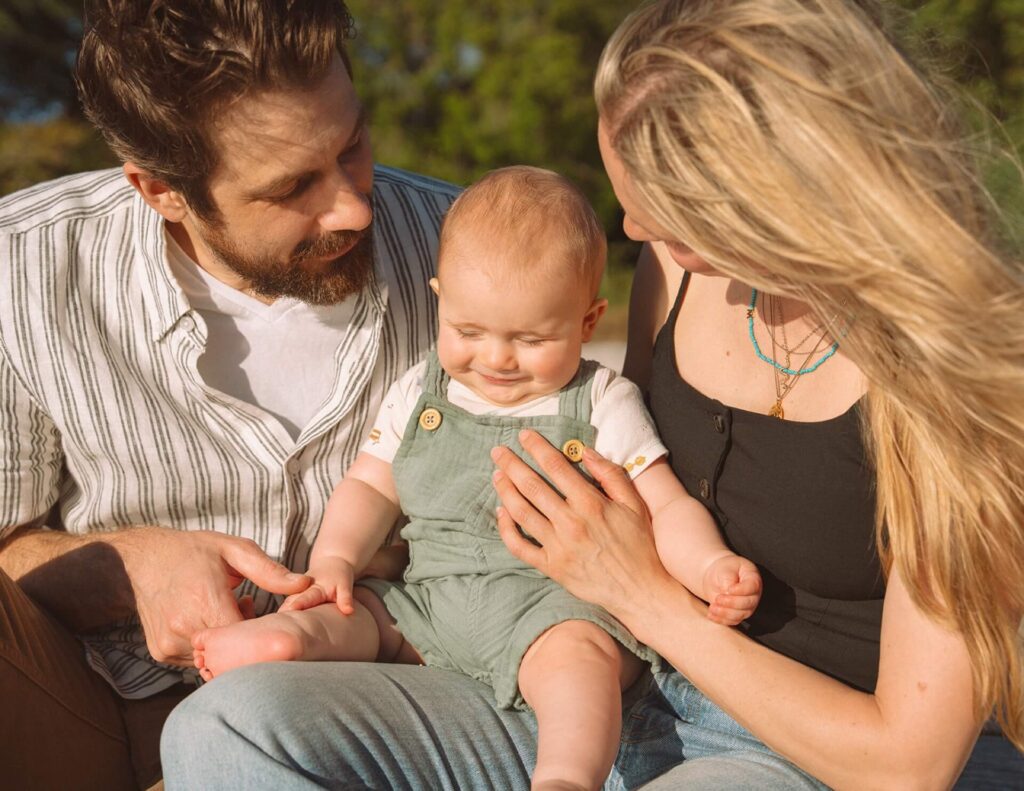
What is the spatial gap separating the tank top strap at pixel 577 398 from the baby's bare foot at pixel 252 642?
677 millimetres

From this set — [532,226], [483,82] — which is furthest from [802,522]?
[483,82]

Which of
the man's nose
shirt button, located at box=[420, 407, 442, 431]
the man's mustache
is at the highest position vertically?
the man's nose

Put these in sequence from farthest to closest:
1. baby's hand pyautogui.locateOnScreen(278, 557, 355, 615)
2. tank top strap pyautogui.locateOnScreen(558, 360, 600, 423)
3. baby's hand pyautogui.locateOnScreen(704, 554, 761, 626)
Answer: tank top strap pyautogui.locateOnScreen(558, 360, 600, 423) → baby's hand pyautogui.locateOnScreen(278, 557, 355, 615) → baby's hand pyautogui.locateOnScreen(704, 554, 761, 626)

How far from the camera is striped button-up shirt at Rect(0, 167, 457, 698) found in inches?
106

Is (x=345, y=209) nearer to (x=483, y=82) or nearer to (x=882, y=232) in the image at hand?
(x=882, y=232)

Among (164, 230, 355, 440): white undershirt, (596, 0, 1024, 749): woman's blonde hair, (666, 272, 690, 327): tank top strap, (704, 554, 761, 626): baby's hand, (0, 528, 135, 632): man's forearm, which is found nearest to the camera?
(596, 0, 1024, 749): woman's blonde hair

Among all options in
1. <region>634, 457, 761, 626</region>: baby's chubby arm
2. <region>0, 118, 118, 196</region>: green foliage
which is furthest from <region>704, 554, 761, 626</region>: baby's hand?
<region>0, 118, 118, 196</region>: green foliage

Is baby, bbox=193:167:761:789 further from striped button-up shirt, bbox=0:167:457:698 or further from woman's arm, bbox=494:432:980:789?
striped button-up shirt, bbox=0:167:457:698

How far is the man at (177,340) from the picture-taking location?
8.32ft

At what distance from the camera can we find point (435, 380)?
2.52 meters

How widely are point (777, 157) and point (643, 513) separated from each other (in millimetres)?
812

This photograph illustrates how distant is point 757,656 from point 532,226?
2.98 ft

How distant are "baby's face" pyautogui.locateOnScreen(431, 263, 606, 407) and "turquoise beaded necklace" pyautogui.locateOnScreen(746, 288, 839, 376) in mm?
300

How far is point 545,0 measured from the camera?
26.1 feet
